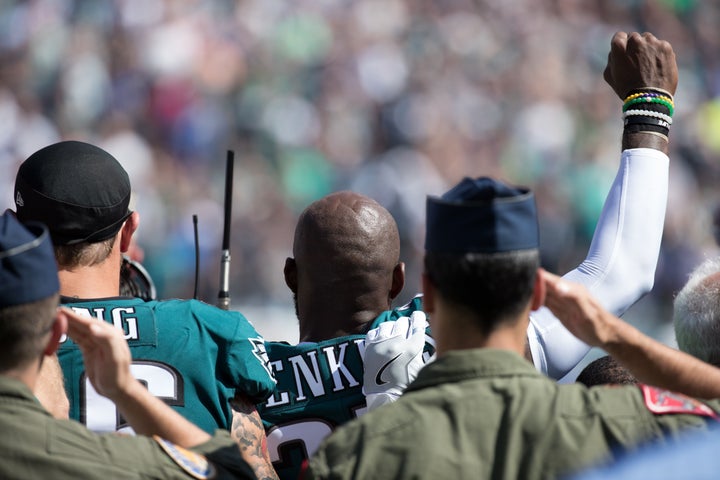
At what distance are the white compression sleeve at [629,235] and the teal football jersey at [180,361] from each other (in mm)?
870

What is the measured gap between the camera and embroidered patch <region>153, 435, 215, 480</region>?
189cm

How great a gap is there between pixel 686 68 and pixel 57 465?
336 inches

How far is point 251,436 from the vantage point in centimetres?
261

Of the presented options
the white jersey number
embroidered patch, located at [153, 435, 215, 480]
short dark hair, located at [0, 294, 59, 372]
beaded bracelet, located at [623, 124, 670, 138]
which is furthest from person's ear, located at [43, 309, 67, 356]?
beaded bracelet, located at [623, 124, 670, 138]

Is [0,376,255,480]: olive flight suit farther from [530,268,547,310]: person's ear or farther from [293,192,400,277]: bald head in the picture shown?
[293,192,400,277]: bald head

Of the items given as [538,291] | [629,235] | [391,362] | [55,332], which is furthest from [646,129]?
[55,332]

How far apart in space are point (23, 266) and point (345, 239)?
4.86ft

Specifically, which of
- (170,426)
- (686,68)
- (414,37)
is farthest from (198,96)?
(170,426)

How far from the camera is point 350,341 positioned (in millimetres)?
2961

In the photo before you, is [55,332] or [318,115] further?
[318,115]

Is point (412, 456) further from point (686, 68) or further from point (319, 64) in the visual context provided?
point (686, 68)

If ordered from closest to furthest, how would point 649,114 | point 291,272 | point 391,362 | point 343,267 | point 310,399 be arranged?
point 649,114, point 391,362, point 310,399, point 343,267, point 291,272

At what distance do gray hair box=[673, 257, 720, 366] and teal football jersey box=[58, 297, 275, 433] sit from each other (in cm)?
115

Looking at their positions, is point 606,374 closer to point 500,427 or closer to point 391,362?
point 391,362
